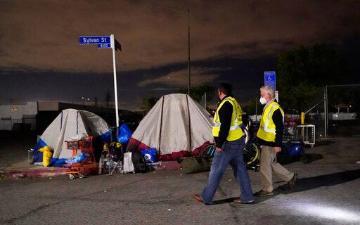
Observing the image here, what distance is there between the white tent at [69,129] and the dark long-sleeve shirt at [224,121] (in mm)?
6812

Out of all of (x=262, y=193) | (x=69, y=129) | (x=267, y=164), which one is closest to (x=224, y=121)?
(x=267, y=164)

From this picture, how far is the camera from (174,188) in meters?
8.67

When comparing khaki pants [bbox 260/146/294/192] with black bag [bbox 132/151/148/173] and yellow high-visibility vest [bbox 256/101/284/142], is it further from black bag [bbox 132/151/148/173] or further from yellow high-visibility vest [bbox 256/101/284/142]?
black bag [bbox 132/151/148/173]

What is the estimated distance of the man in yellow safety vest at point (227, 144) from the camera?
672 cm

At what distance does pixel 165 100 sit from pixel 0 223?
7.27 meters

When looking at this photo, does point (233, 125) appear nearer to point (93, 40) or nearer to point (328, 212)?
point (328, 212)

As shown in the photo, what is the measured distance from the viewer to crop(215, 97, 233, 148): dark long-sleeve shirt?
6.68 meters

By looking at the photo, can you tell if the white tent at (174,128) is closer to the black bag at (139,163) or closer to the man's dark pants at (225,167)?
the black bag at (139,163)

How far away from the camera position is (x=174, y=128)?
12820 millimetres

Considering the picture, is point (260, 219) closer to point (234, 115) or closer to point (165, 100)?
point (234, 115)

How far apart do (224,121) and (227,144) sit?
0.38m

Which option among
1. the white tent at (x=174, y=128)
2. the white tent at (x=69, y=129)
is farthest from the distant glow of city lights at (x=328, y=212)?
the white tent at (x=69, y=129)

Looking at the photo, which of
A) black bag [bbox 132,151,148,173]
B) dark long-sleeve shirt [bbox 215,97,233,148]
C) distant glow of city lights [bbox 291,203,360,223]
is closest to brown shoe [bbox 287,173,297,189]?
distant glow of city lights [bbox 291,203,360,223]

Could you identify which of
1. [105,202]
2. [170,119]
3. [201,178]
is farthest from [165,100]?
[105,202]
